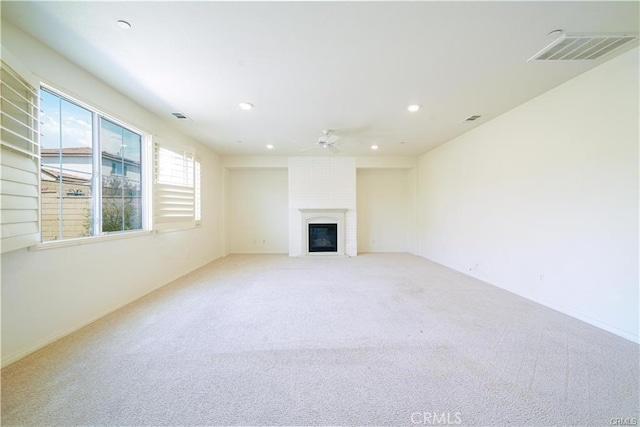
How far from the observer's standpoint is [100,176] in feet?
9.08

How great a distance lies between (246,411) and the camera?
1438 mm

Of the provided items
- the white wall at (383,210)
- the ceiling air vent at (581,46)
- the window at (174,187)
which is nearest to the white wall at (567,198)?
the ceiling air vent at (581,46)

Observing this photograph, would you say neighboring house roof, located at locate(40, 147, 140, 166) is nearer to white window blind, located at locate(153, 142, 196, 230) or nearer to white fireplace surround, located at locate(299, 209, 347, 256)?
white window blind, located at locate(153, 142, 196, 230)

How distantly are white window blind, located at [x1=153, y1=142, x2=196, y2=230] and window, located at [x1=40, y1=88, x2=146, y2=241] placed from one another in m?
0.28

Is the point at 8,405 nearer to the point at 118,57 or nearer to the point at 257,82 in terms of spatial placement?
the point at 118,57

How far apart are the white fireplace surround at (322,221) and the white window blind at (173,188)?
9.03 feet

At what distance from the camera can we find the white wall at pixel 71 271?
190cm

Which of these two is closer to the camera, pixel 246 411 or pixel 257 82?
pixel 246 411

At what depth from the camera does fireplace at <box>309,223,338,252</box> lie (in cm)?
645

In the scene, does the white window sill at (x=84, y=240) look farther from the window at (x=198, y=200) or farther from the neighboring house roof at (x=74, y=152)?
the window at (x=198, y=200)

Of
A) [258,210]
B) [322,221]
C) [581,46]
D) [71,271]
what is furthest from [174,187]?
[581,46]

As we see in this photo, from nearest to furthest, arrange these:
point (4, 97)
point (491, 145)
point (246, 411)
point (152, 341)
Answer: point (246, 411) → point (4, 97) → point (152, 341) → point (491, 145)

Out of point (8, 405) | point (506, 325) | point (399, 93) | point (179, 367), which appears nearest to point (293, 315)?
point (179, 367)

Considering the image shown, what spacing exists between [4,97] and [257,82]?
1.95 meters
